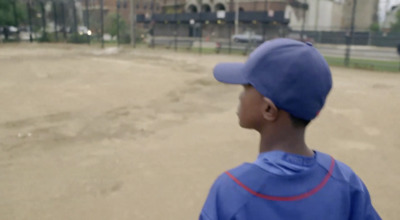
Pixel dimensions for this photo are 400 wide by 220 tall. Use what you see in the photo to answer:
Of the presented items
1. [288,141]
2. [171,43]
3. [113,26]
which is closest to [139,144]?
[288,141]

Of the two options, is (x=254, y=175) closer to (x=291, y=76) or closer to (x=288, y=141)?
(x=288, y=141)

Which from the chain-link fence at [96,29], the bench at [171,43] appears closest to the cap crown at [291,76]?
the chain-link fence at [96,29]

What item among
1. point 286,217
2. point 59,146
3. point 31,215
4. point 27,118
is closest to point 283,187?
point 286,217

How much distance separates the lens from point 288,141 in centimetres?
127

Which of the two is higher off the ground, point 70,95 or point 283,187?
point 283,187

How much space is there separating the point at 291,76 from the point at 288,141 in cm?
24

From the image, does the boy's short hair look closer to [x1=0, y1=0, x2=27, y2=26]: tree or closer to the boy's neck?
the boy's neck

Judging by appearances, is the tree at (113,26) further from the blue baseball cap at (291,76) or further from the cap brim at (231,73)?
the blue baseball cap at (291,76)

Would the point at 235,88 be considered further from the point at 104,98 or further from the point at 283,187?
the point at 283,187

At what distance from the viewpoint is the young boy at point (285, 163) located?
112 centimetres

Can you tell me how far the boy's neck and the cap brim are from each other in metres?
0.21

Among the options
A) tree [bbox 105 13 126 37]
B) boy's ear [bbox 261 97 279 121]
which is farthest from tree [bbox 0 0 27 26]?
boy's ear [bbox 261 97 279 121]

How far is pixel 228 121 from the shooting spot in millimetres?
7398

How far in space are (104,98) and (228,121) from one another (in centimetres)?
338
